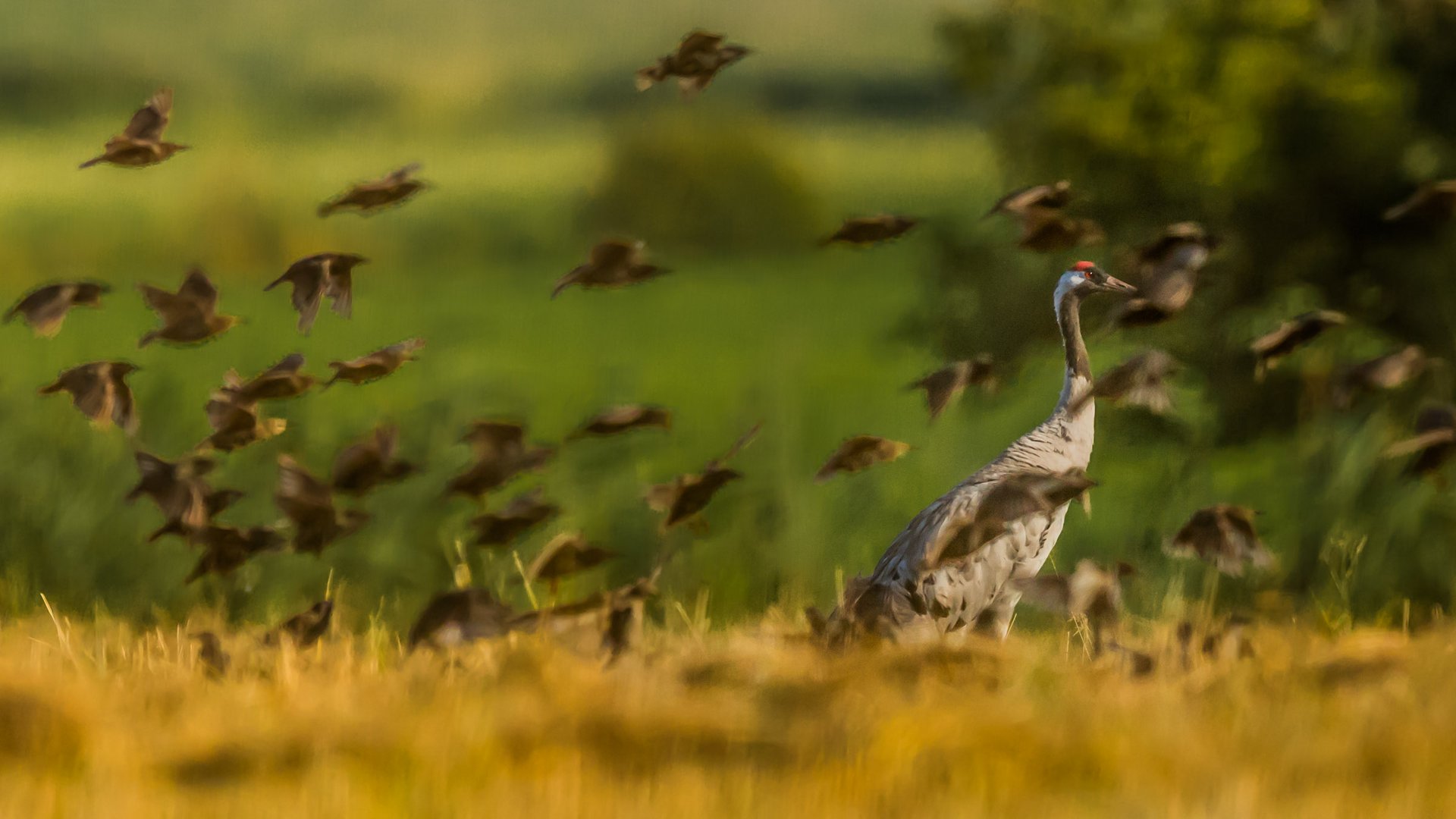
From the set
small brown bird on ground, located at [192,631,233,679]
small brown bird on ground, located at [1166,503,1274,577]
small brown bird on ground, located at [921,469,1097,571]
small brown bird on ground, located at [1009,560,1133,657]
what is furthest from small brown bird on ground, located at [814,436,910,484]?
small brown bird on ground, located at [192,631,233,679]

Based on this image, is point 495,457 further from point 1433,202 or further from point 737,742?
point 1433,202

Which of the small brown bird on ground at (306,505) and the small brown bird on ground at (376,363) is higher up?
the small brown bird on ground at (376,363)

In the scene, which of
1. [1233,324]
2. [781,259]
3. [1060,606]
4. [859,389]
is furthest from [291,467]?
[781,259]

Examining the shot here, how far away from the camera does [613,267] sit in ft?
14.9

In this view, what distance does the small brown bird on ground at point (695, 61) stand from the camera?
4609mm

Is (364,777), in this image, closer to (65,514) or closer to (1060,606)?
(1060,606)

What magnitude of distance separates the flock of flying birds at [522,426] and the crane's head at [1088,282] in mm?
788

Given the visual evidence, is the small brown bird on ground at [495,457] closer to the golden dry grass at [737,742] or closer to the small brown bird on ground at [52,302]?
the golden dry grass at [737,742]

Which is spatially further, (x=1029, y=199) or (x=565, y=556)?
(x=1029, y=199)

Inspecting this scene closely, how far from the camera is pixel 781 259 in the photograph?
18875mm

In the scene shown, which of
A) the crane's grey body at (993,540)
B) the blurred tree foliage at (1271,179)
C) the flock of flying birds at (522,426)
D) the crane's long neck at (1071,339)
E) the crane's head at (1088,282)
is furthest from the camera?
the blurred tree foliage at (1271,179)

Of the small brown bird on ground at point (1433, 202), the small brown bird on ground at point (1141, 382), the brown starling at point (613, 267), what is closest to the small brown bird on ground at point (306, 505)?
the brown starling at point (613, 267)

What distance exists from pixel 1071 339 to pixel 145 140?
303cm

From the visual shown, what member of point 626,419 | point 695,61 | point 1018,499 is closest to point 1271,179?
point 1018,499
